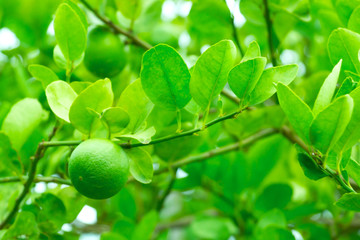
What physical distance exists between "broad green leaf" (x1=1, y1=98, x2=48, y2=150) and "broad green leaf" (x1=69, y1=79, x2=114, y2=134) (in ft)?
1.01

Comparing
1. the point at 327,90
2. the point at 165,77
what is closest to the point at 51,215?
the point at 165,77

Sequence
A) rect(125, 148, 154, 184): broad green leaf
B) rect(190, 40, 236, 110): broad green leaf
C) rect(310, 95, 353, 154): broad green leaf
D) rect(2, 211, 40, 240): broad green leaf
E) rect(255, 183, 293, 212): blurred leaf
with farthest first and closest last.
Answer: rect(255, 183, 293, 212): blurred leaf → rect(2, 211, 40, 240): broad green leaf → rect(125, 148, 154, 184): broad green leaf → rect(190, 40, 236, 110): broad green leaf → rect(310, 95, 353, 154): broad green leaf

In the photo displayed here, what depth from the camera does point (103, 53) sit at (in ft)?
4.20

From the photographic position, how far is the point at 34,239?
1023 mm

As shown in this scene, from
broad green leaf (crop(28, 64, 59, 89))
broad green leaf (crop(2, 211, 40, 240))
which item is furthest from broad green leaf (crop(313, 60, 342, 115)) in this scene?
broad green leaf (crop(2, 211, 40, 240))

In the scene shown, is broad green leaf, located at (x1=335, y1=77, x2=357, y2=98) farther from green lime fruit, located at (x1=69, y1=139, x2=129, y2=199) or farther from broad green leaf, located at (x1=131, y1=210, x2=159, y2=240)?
broad green leaf, located at (x1=131, y1=210, x2=159, y2=240)

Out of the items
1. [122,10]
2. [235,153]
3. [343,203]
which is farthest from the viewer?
[235,153]

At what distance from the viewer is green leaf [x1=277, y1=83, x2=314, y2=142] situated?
0.75 m

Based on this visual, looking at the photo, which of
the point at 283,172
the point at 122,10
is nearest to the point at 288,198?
the point at 283,172

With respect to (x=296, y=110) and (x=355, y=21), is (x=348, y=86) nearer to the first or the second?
(x=296, y=110)

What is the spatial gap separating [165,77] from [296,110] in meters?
0.25

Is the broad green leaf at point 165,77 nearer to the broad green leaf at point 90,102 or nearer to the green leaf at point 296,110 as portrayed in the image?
the broad green leaf at point 90,102

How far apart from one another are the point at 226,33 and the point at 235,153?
0.44 meters

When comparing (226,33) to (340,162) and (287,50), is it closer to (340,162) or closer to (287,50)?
(287,50)
